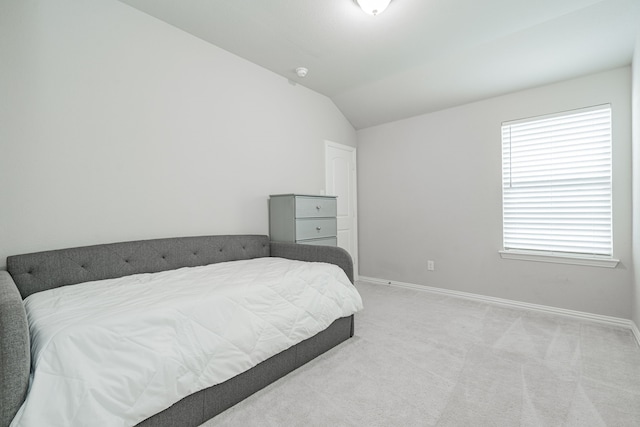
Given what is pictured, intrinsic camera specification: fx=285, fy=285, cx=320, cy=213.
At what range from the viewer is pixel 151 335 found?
1164mm

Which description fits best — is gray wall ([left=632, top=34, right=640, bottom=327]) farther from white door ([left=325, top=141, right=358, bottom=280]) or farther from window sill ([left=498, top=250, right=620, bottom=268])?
white door ([left=325, top=141, right=358, bottom=280])

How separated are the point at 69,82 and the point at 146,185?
0.77 m

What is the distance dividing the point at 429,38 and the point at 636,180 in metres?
1.97

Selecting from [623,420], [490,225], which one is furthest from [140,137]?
[490,225]

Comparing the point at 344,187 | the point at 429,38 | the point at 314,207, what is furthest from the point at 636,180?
the point at 344,187

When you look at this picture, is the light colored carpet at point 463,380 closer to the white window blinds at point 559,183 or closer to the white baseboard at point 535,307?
the white baseboard at point 535,307

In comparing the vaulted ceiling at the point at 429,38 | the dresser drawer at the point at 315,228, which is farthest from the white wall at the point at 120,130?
the dresser drawer at the point at 315,228

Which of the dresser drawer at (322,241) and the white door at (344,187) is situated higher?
the white door at (344,187)

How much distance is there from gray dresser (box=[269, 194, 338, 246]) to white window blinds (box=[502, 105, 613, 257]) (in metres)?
1.96

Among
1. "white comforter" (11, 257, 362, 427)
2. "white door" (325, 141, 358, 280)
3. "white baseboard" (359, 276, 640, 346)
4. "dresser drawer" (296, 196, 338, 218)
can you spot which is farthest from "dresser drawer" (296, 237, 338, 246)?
"white baseboard" (359, 276, 640, 346)

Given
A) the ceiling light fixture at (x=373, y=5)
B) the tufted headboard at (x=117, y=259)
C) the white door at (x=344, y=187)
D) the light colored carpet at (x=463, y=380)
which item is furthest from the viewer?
the white door at (x=344, y=187)

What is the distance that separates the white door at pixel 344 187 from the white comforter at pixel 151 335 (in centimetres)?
216

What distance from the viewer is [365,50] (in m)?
2.71

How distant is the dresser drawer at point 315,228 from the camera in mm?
2840
